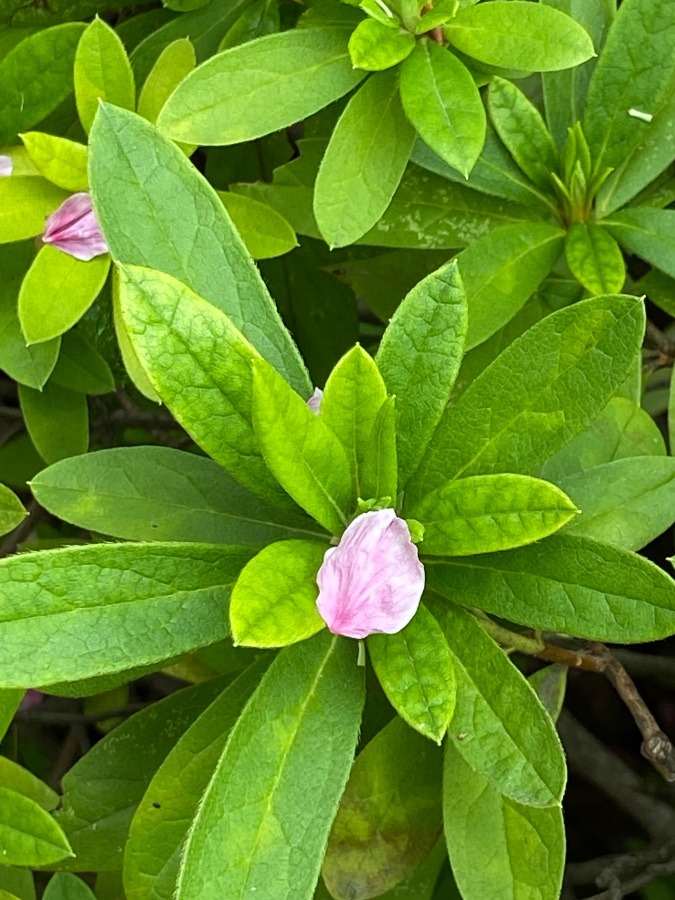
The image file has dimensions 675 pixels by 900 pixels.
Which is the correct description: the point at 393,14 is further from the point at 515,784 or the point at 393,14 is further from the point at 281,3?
the point at 515,784

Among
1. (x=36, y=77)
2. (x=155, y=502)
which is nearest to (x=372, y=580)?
(x=155, y=502)

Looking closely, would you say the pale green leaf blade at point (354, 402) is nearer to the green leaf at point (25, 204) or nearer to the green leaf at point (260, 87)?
the green leaf at point (260, 87)

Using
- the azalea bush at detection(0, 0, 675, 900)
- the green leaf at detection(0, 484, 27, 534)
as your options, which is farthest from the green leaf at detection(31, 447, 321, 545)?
the green leaf at detection(0, 484, 27, 534)

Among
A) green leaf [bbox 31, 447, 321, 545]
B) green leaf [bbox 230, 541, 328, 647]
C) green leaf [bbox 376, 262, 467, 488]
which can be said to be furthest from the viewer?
green leaf [bbox 31, 447, 321, 545]

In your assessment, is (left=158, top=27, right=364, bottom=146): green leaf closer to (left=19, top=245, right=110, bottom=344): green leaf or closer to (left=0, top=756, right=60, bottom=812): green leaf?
(left=19, top=245, right=110, bottom=344): green leaf

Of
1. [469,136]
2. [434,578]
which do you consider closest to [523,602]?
[434,578]
